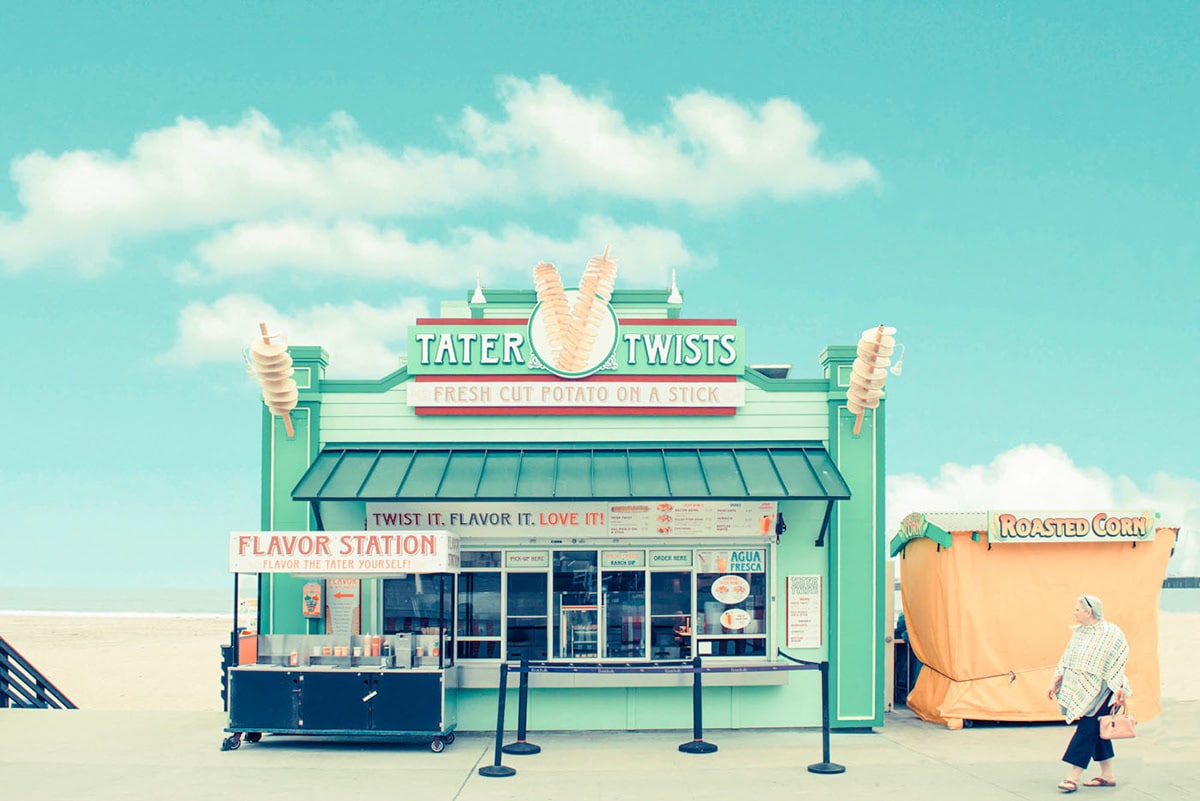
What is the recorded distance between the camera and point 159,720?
14.5 m

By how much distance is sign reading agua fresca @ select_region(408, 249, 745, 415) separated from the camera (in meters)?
14.3

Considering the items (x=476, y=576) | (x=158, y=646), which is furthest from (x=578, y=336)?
(x=158, y=646)

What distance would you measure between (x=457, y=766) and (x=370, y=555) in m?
2.46

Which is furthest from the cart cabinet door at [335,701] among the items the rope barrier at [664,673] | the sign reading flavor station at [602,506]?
the rope barrier at [664,673]

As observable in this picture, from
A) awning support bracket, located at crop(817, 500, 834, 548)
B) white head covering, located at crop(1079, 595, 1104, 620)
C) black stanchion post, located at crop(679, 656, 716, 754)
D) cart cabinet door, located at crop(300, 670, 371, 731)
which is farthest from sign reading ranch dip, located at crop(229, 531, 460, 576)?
white head covering, located at crop(1079, 595, 1104, 620)

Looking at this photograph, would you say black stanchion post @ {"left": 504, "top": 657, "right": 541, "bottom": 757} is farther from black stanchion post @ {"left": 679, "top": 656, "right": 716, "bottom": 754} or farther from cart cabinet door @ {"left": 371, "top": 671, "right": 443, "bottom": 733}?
black stanchion post @ {"left": 679, "top": 656, "right": 716, "bottom": 754}

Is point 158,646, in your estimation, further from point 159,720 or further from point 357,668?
point 357,668

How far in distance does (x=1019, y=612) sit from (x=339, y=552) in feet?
28.0

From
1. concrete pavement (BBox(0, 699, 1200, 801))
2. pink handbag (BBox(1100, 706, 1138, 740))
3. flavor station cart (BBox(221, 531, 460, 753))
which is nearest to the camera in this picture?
pink handbag (BBox(1100, 706, 1138, 740))

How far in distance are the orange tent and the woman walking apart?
11.8ft

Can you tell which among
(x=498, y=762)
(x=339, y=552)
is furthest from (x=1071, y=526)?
(x=339, y=552)

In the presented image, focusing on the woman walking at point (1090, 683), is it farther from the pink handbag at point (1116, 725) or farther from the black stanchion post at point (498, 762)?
the black stanchion post at point (498, 762)

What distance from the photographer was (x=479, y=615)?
14.0 meters

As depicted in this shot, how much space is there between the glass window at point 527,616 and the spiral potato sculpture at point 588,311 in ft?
8.94
